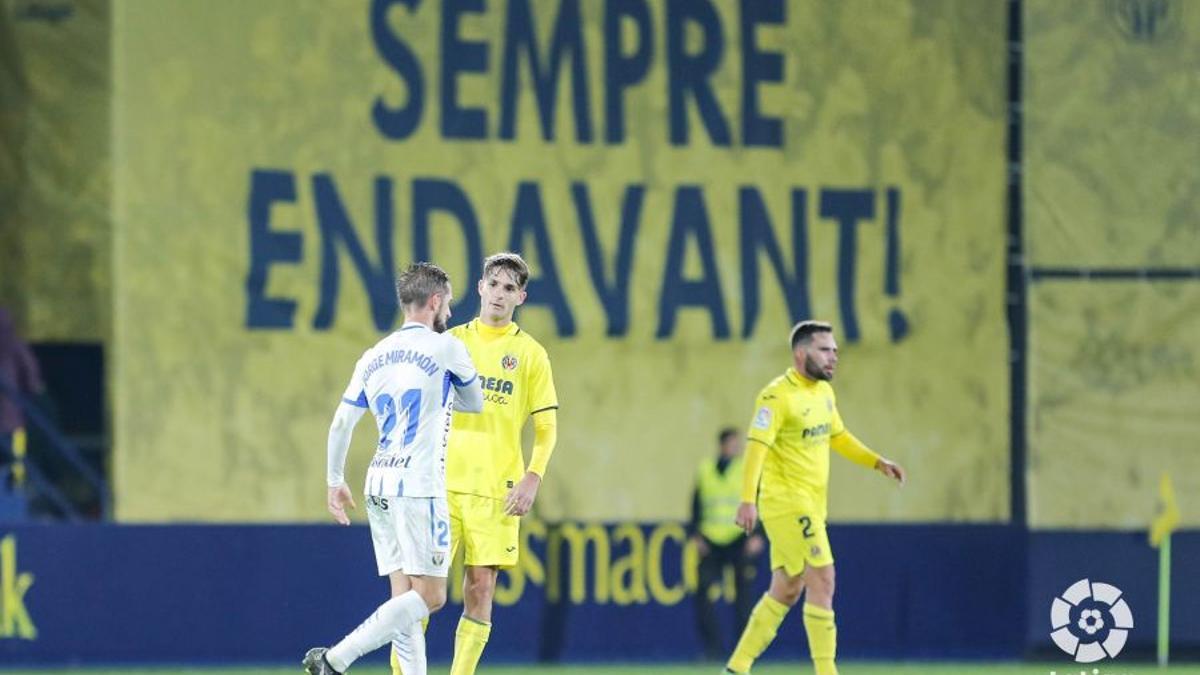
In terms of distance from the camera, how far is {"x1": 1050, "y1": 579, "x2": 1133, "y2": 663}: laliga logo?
56.3 feet

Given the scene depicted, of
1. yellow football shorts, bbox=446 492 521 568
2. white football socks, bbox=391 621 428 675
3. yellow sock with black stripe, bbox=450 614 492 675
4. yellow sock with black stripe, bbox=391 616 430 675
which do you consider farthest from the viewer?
yellow football shorts, bbox=446 492 521 568

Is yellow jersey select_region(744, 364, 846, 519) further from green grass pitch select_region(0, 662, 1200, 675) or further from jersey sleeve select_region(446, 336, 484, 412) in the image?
green grass pitch select_region(0, 662, 1200, 675)

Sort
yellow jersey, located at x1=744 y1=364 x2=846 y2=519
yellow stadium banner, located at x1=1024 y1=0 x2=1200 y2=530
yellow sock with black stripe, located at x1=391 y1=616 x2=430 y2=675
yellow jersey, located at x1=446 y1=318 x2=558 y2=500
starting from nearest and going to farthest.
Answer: yellow sock with black stripe, located at x1=391 y1=616 x2=430 y2=675, yellow jersey, located at x1=446 y1=318 x2=558 y2=500, yellow jersey, located at x1=744 y1=364 x2=846 y2=519, yellow stadium banner, located at x1=1024 y1=0 x2=1200 y2=530

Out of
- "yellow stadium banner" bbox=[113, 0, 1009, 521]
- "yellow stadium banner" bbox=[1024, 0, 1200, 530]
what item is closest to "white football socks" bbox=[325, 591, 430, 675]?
"yellow stadium banner" bbox=[113, 0, 1009, 521]

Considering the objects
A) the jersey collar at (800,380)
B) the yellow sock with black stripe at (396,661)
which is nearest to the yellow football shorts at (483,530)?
the yellow sock with black stripe at (396,661)

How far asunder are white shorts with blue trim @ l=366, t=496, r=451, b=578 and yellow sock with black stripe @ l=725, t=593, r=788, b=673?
113 inches

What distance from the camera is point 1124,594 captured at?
1806 cm

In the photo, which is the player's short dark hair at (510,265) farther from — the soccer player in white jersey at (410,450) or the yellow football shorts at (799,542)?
the yellow football shorts at (799,542)

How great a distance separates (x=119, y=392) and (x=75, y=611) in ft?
4.61

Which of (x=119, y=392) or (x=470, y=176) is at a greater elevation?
(x=470, y=176)

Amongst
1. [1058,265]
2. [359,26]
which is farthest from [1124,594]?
[359,26]

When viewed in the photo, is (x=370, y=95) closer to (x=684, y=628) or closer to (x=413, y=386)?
(x=684, y=628)

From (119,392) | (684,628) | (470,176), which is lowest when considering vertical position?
(684,628)

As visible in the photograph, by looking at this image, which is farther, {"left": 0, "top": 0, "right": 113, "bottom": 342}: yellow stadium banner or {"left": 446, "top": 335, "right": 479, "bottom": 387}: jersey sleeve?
{"left": 0, "top": 0, "right": 113, "bottom": 342}: yellow stadium banner
